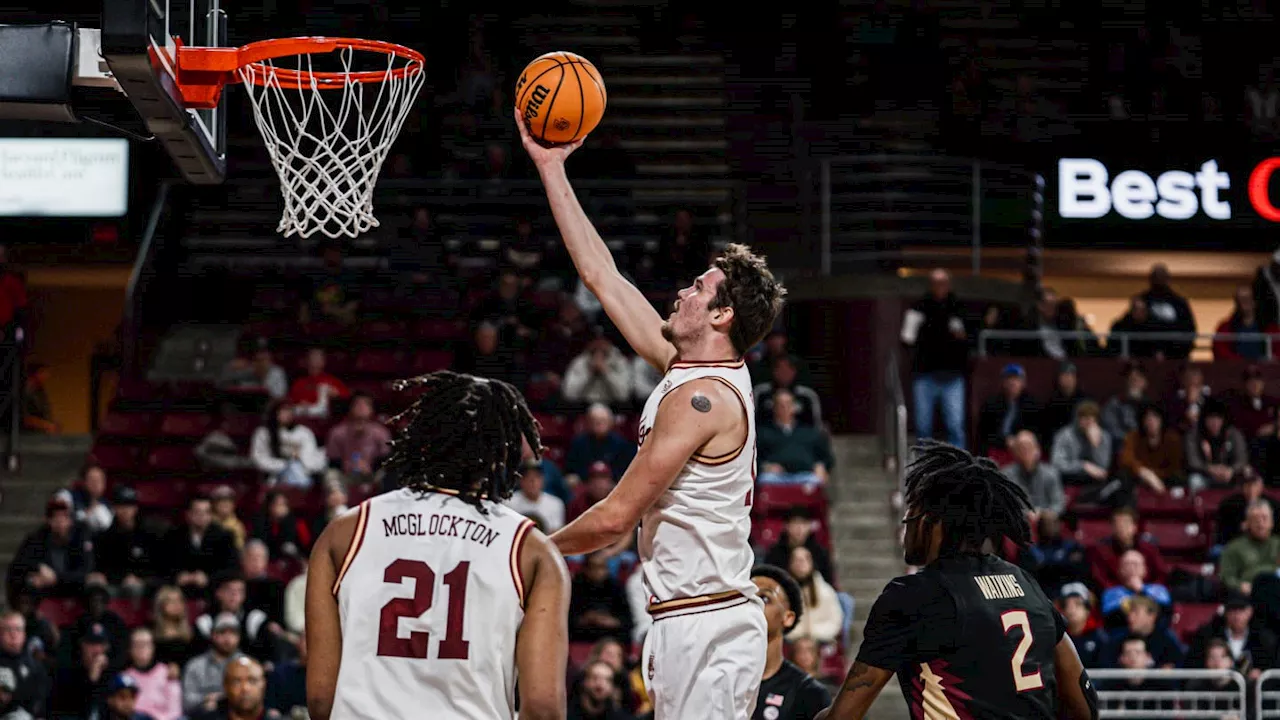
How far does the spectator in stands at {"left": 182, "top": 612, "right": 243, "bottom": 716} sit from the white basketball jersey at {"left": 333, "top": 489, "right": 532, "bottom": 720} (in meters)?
7.30

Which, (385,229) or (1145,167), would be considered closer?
(385,229)

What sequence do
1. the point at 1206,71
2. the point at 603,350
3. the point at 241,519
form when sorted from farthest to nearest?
the point at 1206,71 < the point at 603,350 < the point at 241,519

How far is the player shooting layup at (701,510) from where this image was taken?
16.2 feet

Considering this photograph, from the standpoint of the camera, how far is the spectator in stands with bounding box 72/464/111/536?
1334 cm

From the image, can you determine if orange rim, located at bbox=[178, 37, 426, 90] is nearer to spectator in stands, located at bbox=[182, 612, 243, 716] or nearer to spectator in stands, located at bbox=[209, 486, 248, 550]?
spectator in stands, located at bbox=[182, 612, 243, 716]

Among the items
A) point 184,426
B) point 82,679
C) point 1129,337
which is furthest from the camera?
point 1129,337

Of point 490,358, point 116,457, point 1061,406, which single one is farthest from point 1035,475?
point 116,457

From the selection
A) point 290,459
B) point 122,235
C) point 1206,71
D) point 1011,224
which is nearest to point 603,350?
point 290,459

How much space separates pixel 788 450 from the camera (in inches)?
543

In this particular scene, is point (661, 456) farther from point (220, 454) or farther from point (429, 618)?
point (220, 454)

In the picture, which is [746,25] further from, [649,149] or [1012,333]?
[1012,333]

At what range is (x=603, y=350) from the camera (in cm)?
1495

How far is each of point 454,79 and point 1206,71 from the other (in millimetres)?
8618

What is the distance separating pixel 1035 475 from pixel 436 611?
9.90 metres
